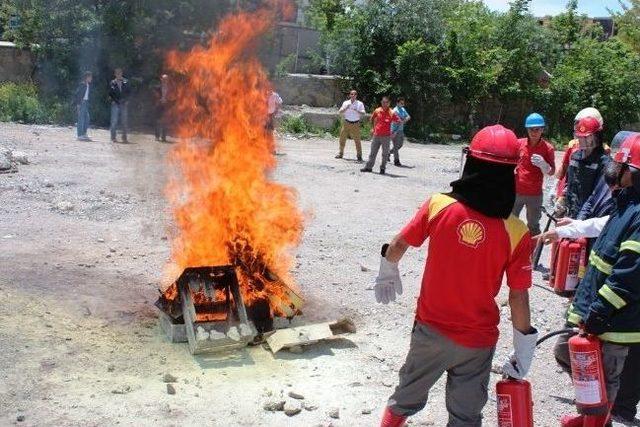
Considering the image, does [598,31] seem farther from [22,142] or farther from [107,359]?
[107,359]

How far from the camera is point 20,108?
21.0m

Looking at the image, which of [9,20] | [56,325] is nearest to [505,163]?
[56,325]

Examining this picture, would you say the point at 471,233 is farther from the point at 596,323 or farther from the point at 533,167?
the point at 533,167

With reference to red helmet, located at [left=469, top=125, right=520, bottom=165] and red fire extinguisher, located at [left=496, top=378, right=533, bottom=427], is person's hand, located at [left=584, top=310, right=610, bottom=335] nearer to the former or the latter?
red fire extinguisher, located at [left=496, top=378, right=533, bottom=427]

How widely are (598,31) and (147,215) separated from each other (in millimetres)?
31550

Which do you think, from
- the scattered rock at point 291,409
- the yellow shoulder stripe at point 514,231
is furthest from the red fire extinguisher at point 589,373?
the scattered rock at point 291,409

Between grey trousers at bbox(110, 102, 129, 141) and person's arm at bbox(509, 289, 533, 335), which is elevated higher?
person's arm at bbox(509, 289, 533, 335)

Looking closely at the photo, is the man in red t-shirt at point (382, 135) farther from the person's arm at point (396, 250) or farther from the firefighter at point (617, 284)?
the person's arm at point (396, 250)

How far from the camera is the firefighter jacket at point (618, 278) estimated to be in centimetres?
396

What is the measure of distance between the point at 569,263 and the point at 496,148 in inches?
97.5

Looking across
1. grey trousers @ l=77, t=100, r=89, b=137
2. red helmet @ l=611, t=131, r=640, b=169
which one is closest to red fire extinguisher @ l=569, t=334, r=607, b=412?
red helmet @ l=611, t=131, r=640, b=169

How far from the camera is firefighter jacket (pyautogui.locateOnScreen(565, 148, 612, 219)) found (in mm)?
6145

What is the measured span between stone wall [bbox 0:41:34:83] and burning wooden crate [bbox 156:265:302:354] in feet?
64.7

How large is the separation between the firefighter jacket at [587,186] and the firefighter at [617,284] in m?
1.73
